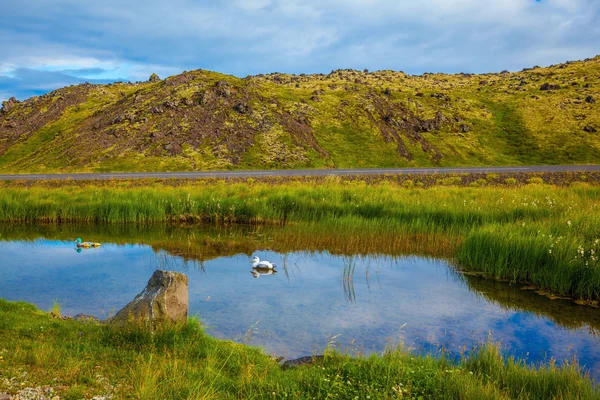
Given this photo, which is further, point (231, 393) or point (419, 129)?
point (419, 129)

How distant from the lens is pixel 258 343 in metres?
9.82

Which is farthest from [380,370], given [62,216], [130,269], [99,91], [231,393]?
[99,91]

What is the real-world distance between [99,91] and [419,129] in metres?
82.3

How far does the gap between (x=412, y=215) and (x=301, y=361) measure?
14188 mm

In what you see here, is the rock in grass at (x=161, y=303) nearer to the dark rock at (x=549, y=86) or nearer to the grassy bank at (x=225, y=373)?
the grassy bank at (x=225, y=373)

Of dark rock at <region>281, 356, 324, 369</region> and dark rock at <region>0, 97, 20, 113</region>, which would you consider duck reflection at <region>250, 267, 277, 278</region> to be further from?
dark rock at <region>0, 97, 20, 113</region>

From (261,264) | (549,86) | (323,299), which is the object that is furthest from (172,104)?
(549,86)

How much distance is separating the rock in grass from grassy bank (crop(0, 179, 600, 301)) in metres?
9.84

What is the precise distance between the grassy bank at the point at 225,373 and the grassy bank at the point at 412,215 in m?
6.76

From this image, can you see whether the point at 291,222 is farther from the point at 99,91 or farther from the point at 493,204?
the point at 99,91

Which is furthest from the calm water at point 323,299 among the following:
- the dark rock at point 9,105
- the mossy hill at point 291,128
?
the dark rock at point 9,105

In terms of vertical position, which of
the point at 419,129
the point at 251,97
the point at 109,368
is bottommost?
the point at 109,368

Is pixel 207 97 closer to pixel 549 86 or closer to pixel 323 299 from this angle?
pixel 323 299

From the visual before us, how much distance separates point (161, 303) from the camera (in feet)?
29.9
